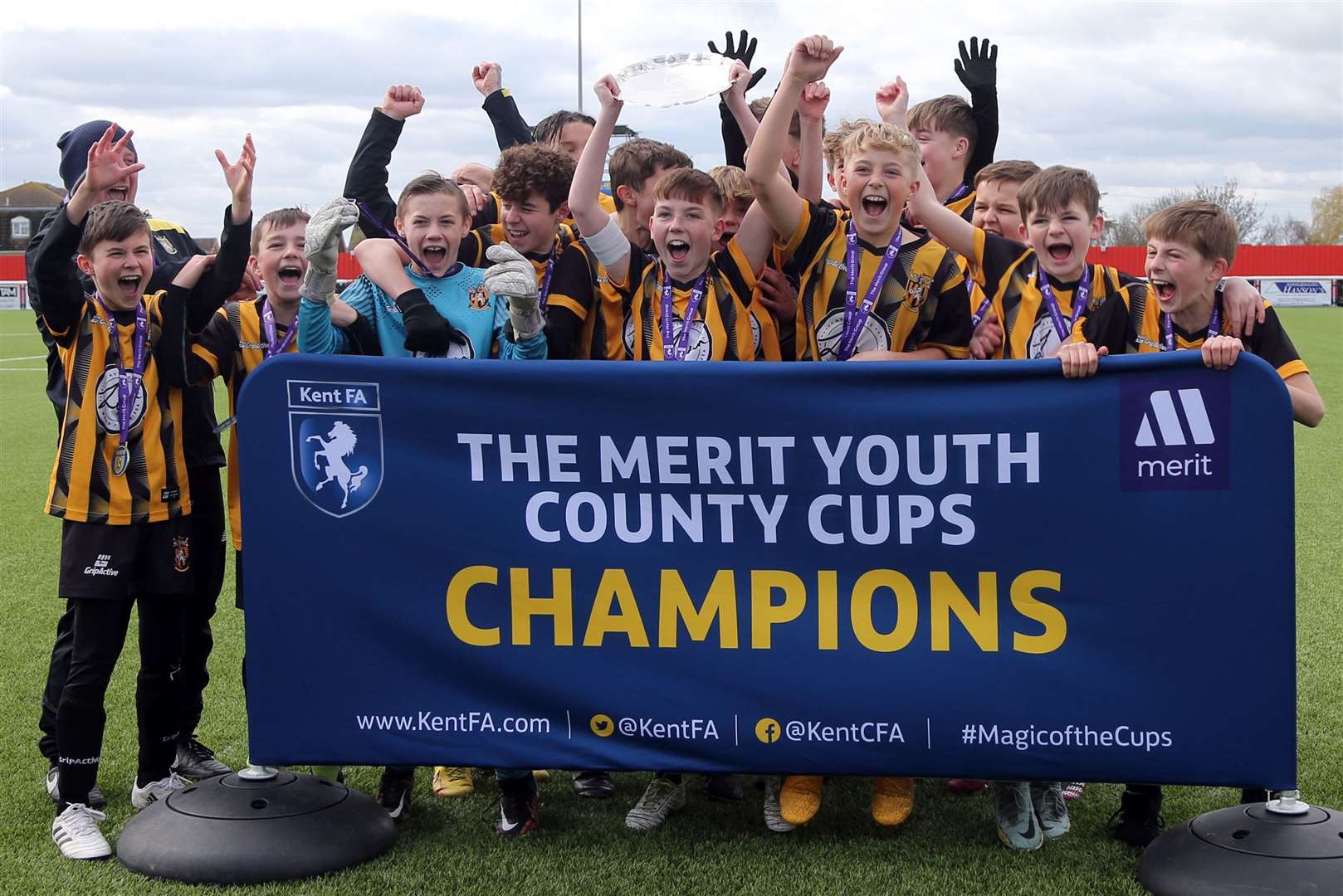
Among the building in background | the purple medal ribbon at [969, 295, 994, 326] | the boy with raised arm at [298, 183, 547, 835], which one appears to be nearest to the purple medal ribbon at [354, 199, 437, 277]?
the boy with raised arm at [298, 183, 547, 835]

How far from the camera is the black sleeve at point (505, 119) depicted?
5.68 m

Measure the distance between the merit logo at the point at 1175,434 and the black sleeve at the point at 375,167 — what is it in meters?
Answer: 2.35

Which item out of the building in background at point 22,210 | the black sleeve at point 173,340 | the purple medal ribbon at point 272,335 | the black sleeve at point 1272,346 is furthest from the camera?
the building in background at point 22,210

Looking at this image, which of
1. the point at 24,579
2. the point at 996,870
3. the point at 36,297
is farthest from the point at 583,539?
the point at 24,579

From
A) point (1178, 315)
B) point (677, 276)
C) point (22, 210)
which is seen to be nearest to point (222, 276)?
point (677, 276)

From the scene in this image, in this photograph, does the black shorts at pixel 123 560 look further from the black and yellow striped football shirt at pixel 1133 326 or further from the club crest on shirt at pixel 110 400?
the black and yellow striped football shirt at pixel 1133 326

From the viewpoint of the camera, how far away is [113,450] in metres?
3.71

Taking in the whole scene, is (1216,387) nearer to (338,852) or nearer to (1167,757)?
(1167,757)

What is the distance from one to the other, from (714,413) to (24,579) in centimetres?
499

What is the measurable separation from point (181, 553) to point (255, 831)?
85 centimetres

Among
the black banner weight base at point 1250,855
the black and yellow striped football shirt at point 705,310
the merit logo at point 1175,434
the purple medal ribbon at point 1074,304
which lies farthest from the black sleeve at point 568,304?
the black banner weight base at point 1250,855

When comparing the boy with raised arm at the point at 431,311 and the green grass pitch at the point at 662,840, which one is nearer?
the green grass pitch at the point at 662,840

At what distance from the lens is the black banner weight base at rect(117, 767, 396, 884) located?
3332 millimetres

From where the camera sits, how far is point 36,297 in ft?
11.8
